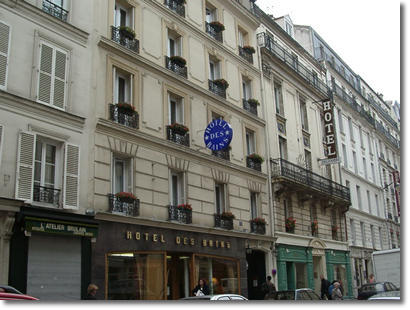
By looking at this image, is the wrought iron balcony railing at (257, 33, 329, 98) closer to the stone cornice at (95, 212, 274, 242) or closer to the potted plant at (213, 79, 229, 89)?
the potted plant at (213, 79, 229, 89)

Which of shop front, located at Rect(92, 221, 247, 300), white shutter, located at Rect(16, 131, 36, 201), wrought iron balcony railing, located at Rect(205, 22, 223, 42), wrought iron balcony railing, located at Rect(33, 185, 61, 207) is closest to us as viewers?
white shutter, located at Rect(16, 131, 36, 201)

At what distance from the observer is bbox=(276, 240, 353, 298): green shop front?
2660 cm

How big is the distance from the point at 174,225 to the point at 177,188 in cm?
191

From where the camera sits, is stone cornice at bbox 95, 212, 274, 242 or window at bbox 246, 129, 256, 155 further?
window at bbox 246, 129, 256, 155

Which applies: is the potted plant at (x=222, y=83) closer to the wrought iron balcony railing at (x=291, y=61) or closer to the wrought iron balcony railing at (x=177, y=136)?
the wrought iron balcony railing at (x=177, y=136)

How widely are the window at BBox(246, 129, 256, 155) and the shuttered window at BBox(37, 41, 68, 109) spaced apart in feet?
41.8

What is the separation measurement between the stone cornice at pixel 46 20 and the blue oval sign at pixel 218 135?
6.39m

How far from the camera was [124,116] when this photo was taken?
18.4 metres

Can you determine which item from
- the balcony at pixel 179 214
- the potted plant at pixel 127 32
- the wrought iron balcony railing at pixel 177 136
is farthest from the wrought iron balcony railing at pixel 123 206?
the potted plant at pixel 127 32

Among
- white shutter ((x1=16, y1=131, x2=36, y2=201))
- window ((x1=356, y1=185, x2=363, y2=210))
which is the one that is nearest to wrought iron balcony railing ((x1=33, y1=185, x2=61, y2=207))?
white shutter ((x1=16, y1=131, x2=36, y2=201))

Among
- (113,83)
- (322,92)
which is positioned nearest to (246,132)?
(113,83)

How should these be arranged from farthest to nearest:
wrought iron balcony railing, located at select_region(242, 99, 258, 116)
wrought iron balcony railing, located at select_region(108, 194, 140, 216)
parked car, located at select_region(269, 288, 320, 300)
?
wrought iron balcony railing, located at select_region(242, 99, 258, 116) < wrought iron balcony railing, located at select_region(108, 194, 140, 216) < parked car, located at select_region(269, 288, 320, 300)

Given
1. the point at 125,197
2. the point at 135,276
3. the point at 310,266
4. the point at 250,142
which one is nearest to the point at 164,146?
the point at 125,197

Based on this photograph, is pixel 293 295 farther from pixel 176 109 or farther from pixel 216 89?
pixel 216 89
